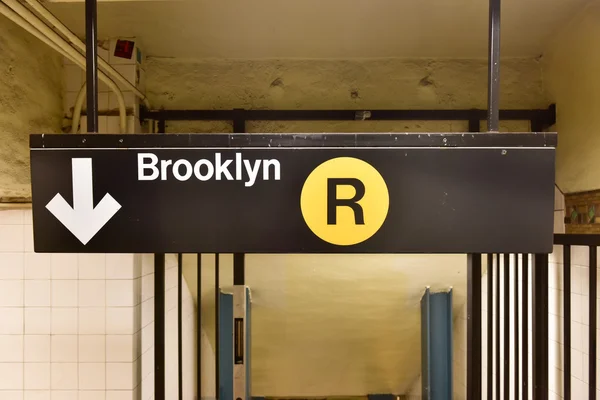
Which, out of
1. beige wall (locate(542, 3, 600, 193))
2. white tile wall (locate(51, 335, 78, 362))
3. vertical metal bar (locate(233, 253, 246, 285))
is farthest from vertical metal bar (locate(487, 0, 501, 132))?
white tile wall (locate(51, 335, 78, 362))

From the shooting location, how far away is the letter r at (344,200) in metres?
1.04

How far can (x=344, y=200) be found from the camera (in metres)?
1.05

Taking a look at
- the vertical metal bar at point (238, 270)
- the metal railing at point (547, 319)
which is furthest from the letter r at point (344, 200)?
the vertical metal bar at point (238, 270)

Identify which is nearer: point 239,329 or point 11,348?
point 11,348

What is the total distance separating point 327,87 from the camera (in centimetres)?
271

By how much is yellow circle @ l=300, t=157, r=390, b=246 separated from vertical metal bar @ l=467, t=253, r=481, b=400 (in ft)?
5.46

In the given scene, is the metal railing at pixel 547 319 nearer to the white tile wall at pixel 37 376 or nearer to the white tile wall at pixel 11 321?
the white tile wall at pixel 37 376

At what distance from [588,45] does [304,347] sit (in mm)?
3071

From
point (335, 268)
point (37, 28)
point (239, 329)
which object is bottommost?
point (239, 329)

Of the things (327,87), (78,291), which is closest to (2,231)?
(78,291)

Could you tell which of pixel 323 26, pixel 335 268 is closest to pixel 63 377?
pixel 335 268

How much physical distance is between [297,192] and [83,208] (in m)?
0.57

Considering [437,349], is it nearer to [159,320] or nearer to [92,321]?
[159,320]

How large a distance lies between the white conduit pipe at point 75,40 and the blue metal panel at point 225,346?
Answer: 1610 mm
